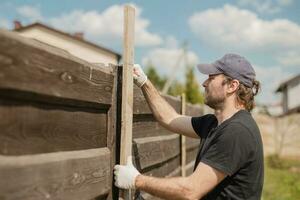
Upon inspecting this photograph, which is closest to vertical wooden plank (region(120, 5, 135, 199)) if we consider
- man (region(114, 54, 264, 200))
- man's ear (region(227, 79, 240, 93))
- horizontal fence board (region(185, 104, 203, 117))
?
man (region(114, 54, 264, 200))

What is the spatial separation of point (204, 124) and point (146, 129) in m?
0.52

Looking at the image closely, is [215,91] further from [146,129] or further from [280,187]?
[280,187]

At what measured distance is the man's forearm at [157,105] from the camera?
402 cm

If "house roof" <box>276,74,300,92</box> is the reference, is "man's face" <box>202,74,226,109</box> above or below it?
below

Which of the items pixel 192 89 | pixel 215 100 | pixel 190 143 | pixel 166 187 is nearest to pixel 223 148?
pixel 166 187

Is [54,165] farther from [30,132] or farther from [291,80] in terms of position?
[291,80]

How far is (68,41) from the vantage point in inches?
1221

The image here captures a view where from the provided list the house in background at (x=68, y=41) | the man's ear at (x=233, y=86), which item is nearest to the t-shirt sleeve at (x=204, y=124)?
the man's ear at (x=233, y=86)

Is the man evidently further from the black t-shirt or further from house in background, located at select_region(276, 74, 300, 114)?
house in background, located at select_region(276, 74, 300, 114)

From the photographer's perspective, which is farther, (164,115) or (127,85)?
(164,115)

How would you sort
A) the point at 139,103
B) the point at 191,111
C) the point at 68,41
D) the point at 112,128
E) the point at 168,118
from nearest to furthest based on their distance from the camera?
the point at 112,128 → the point at 139,103 → the point at 168,118 → the point at 191,111 → the point at 68,41

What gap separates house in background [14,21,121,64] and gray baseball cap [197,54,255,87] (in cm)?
2565

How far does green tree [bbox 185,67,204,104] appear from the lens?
3266 cm

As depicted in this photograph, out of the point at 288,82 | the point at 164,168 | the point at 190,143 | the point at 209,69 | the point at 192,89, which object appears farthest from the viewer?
the point at 288,82
